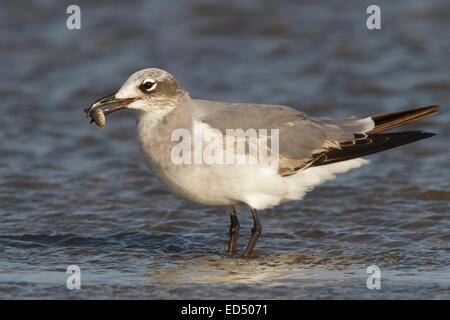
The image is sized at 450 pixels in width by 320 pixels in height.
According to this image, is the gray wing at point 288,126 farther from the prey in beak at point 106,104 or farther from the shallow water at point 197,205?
the shallow water at point 197,205

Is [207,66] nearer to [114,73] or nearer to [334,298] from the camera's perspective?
[114,73]

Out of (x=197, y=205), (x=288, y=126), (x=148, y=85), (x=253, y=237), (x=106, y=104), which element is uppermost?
(x=148, y=85)

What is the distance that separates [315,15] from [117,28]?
343 centimetres

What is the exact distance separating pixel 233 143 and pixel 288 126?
2.28 feet

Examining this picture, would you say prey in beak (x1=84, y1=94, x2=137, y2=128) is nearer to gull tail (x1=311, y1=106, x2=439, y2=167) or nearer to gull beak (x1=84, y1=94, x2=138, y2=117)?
gull beak (x1=84, y1=94, x2=138, y2=117)

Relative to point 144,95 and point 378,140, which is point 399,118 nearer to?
point 378,140

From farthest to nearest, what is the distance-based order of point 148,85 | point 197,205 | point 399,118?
point 197,205 → point 399,118 → point 148,85

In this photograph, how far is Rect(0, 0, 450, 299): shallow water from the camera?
5957 mm

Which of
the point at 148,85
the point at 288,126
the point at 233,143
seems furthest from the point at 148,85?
the point at 288,126

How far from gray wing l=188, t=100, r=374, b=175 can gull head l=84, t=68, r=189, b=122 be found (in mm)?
245

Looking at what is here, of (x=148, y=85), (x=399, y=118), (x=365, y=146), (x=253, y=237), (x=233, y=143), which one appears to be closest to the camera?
(x=233, y=143)

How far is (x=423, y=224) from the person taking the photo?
7156 millimetres

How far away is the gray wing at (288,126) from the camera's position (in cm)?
637

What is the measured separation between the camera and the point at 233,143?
20.5 feet
